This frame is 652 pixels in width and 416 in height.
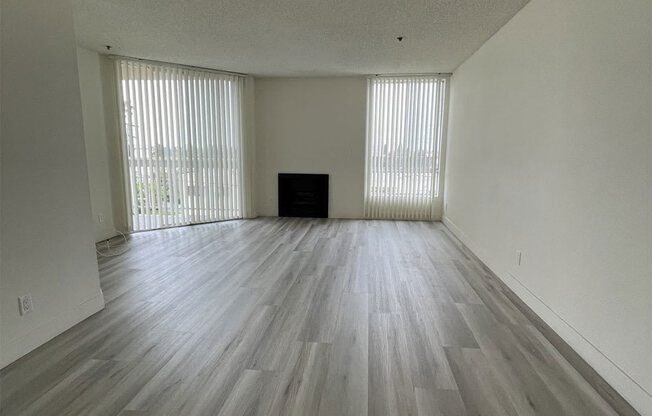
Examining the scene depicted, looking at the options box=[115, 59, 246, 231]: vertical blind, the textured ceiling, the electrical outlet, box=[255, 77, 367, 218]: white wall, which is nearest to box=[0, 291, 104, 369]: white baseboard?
the electrical outlet

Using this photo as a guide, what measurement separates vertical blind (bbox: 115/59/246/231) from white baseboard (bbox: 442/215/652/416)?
15.2 feet

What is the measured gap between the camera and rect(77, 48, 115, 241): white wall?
4.66m

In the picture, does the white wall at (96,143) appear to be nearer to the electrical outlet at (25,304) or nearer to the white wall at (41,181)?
the white wall at (41,181)

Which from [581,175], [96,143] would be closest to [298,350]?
[581,175]

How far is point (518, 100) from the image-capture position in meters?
3.19

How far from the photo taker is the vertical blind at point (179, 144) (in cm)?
526

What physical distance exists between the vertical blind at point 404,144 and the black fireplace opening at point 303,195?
0.83 meters

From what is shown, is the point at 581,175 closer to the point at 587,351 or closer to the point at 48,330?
the point at 587,351

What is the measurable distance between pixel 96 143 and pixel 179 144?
1.16 meters

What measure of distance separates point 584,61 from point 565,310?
1.66 metres

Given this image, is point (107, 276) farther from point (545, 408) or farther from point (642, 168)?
point (642, 168)

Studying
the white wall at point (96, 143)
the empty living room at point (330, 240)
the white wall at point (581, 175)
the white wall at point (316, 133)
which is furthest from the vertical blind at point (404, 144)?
the white wall at point (96, 143)

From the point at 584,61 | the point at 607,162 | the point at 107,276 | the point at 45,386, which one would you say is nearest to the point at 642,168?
the point at 607,162

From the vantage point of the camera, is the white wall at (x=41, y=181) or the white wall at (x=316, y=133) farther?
the white wall at (x=316, y=133)
